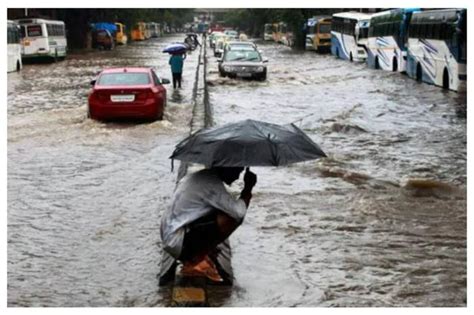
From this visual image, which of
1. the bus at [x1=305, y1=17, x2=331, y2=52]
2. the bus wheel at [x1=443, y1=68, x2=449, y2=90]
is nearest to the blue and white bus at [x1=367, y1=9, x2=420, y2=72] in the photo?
the bus wheel at [x1=443, y1=68, x2=449, y2=90]

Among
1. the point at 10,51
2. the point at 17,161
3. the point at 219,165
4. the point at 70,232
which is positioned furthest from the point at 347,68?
the point at 219,165

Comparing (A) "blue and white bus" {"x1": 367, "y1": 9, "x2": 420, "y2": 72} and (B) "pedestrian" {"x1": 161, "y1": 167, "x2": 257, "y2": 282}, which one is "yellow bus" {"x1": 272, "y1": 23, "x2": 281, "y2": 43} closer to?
(A) "blue and white bus" {"x1": 367, "y1": 9, "x2": 420, "y2": 72}

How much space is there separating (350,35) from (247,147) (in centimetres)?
4298

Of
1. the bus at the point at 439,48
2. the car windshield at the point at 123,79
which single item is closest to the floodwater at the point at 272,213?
the car windshield at the point at 123,79

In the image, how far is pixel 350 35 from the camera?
158 ft

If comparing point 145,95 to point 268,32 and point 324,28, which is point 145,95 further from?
point 268,32

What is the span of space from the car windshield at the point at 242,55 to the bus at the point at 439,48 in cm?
621

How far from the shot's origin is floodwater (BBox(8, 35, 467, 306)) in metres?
7.34

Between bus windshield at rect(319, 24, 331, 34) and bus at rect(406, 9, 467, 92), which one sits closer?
bus at rect(406, 9, 467, 92)

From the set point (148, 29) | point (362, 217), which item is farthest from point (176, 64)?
point (148, 29)

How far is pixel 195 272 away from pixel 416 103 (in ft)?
63.1

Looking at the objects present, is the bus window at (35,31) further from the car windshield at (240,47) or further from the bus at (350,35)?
the bus at (350,35)

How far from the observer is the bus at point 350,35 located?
44.6 meters

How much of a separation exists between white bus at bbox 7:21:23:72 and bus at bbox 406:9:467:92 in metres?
17.9
